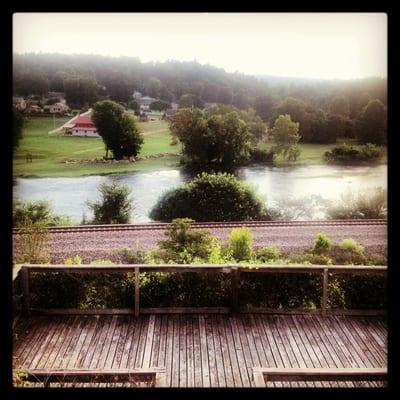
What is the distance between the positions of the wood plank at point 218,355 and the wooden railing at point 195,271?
221 millimetres

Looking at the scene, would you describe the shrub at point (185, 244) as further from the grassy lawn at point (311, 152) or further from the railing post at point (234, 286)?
the grassy lawn at point (311, 152)

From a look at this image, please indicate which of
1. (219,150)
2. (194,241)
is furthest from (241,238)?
(219,150)

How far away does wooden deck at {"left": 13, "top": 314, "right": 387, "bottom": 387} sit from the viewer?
4102mm

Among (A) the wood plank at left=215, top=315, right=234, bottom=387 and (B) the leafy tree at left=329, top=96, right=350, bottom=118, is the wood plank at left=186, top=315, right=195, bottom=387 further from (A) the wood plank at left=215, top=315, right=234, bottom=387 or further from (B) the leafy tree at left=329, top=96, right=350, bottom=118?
(B) the leafy tree at left=329, top=96, right=350, bottom=118

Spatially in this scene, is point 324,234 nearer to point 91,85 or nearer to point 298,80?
point 298,80

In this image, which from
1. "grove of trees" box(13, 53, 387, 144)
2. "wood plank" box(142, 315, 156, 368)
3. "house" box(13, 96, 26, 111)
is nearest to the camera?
"wood plank" box(142, 315, 156, 368)

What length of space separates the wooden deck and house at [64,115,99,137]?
9.91ft

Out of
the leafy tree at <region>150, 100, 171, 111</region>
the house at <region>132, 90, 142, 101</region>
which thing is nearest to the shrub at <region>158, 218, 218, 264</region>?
the leafy tree at <region>150, 100, 171, 111</region>

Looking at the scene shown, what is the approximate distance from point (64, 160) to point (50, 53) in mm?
1656

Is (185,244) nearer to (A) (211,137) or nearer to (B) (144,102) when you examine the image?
(A) (211,137)

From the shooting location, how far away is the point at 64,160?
7.14 metres

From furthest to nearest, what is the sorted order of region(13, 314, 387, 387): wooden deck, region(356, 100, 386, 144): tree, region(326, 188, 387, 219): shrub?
region(326, 188, 387, 219): shrub, region(356, 100, 386, 144): tree, region(13, 314, 387, 387): wooden deck

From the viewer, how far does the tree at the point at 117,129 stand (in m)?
6.88
